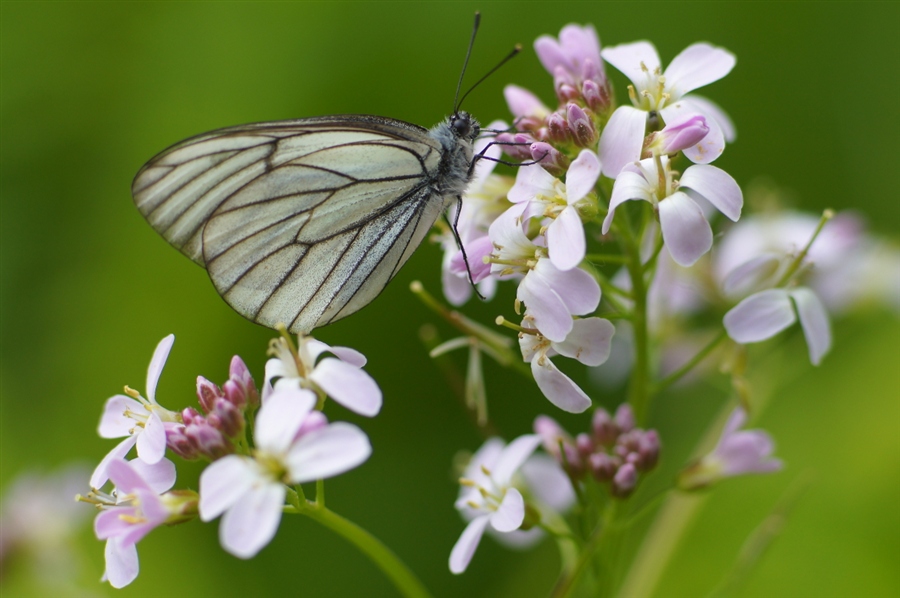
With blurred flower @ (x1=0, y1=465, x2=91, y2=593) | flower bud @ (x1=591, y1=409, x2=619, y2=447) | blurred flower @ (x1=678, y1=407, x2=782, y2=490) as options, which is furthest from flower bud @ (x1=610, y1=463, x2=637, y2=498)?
blurred flower @ (x1=0, y1=465, x2=91, y2=593)

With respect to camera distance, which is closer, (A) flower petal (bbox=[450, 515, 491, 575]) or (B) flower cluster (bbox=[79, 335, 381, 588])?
(B) flower cluster (bbox=[79, 335, 381, 588])

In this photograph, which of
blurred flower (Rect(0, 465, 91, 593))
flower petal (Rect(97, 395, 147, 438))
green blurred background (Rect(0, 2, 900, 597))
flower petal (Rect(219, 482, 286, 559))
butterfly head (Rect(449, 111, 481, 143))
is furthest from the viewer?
green blurred background (Rect(0, 2, 900, 597))

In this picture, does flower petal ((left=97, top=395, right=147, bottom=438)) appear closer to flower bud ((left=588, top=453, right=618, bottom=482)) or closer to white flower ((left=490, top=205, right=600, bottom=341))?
white flower ((left=490, top=205, right=600, bottom=341))

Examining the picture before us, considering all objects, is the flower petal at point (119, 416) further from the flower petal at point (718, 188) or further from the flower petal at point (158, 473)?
the flower petal at point (718, 188)

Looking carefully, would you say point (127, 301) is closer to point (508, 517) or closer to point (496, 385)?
point (496, 385)

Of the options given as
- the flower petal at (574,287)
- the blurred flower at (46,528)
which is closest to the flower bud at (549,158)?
the flower petal at (574,287)

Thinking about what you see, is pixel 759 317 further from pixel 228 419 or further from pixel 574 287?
pixel 228 419

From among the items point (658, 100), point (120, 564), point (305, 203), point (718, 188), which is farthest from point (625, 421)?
point (120, 564)
